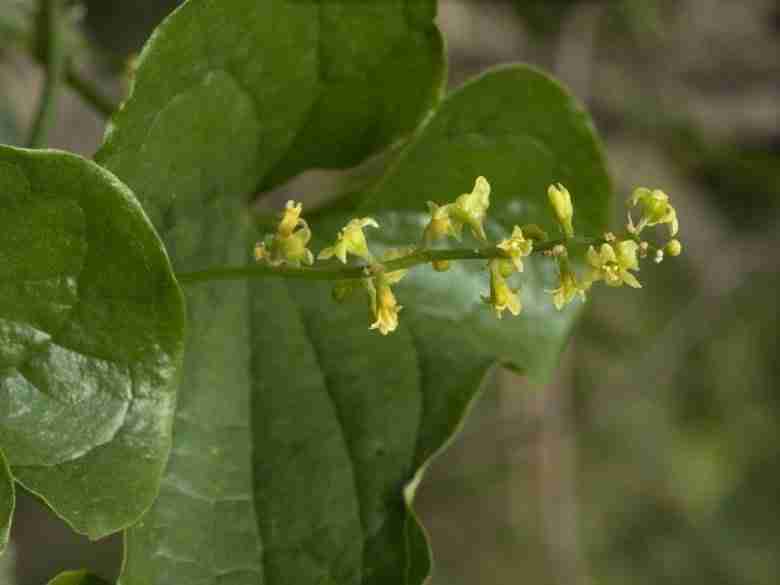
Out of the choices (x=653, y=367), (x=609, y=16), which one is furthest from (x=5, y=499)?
(x=653, y=367)

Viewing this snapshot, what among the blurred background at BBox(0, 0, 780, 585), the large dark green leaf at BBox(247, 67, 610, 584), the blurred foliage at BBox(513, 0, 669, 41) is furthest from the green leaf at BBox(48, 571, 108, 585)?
the blurred foliage at BBox(513, 0, 669, 41)

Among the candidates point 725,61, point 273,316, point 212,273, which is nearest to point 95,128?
point 273,316

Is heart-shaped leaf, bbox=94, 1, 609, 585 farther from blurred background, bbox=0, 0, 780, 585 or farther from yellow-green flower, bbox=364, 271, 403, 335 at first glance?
blurred background, bbox=0, 0, 780, 585

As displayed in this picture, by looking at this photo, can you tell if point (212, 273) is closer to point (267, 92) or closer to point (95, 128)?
point (267, 92)

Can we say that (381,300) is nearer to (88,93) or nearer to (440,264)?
(440,264)

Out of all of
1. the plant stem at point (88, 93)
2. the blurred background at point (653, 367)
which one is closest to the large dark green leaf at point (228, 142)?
the plant stem at point (88, 93)
